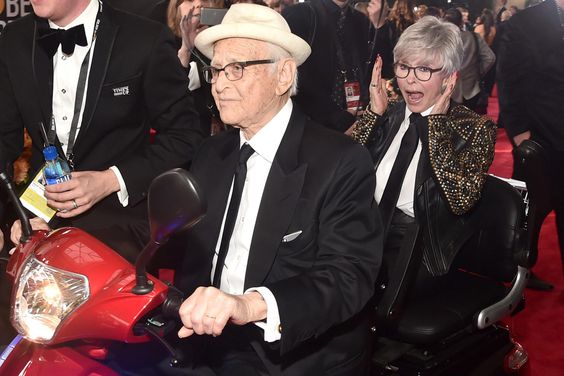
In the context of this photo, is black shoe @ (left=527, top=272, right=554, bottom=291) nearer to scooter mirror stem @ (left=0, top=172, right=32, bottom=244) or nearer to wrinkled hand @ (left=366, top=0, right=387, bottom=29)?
wrinkled hand @ (left=366, top=0, right=387, bottom=29)

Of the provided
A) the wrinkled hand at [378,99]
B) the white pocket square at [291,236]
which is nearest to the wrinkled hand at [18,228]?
the white pocket square at [291,236]

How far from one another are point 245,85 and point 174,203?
848 millimetres

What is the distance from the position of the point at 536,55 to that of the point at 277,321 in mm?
3377

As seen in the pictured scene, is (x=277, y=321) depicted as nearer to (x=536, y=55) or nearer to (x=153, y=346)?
(x=153, y=346)

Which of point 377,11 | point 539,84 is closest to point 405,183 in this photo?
point 539,84

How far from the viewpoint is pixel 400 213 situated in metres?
3.10

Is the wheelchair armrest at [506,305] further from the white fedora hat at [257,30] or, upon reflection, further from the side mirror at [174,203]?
the side mirror at [174,203]

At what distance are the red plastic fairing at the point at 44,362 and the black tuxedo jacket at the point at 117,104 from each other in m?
0.93

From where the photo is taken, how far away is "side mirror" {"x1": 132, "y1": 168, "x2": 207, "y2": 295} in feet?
3.94

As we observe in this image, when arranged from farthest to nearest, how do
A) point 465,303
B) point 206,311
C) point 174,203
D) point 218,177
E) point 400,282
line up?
point 465,303 → point 400,282 → point 218,177 → point 206,311 → point 174,203

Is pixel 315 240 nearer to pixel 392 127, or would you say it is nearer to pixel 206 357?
pixel 206 357

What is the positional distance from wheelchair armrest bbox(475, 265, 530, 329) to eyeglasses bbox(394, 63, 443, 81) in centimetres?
94

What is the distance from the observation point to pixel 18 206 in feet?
5.39

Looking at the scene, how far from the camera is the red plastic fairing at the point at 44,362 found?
4.77 feet
